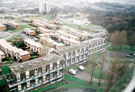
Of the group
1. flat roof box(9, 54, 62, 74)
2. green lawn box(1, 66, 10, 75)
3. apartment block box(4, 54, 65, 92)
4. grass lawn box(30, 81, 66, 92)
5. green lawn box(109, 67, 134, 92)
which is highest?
green lawn box(109, 67, 134, 92)

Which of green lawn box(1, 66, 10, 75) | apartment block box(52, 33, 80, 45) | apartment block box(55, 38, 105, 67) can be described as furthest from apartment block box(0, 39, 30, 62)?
apartment block box(52, 33, 80, 45)

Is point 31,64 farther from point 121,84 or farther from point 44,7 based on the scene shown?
point 44,7

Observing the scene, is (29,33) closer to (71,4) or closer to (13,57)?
(13,57)

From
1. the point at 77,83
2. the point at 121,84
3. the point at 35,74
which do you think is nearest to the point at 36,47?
the point at 35,74

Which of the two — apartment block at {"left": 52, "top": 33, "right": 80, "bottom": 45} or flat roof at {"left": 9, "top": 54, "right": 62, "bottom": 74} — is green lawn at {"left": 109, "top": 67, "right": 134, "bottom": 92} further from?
apartment block at {"left": 52, "top": 33, "right": 80, "bottom": 45}

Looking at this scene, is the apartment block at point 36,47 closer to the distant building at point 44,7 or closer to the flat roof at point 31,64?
the flat roof at point 31,64

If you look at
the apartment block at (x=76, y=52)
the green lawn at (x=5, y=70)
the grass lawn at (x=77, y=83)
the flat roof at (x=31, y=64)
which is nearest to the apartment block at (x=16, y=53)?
the green lawn at (x=5, y=70)

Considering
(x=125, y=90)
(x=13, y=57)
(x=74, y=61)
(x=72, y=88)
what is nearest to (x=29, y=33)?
(x=13, y=57)

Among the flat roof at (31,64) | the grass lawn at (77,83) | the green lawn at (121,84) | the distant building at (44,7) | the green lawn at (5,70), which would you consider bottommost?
the grass lawn at (77,83)
